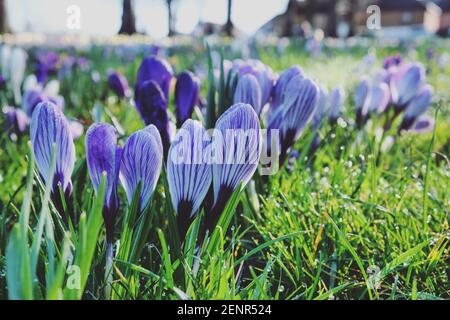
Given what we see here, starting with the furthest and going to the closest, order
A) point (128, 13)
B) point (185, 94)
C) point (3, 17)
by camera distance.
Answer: point (3, 17) < point (128, 13) < point (185, 94)

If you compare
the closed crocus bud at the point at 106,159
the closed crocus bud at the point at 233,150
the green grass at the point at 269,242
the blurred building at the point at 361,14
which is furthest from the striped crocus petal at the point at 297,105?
the blurred building at the point at 361,14

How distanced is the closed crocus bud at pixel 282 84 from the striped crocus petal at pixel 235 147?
1.41 feet

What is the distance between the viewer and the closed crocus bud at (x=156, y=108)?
1113 mm

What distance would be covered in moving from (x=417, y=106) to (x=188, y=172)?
1.09 m

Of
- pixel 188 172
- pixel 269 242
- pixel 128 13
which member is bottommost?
pixel 269 242

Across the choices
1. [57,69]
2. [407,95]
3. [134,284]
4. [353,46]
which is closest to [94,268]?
[134,284]

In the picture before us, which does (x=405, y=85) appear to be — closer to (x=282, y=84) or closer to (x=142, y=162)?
(x=282, y=84)

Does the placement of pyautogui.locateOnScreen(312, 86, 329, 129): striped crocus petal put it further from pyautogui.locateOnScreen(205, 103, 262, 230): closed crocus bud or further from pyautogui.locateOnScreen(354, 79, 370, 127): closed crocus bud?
pyautogui.locateOnScreen(205, 103, 262, 230): closed crocus bud

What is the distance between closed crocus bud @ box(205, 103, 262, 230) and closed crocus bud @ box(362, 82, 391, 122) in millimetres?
920

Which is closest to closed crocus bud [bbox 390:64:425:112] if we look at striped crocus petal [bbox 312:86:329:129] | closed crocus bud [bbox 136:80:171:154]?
striped crocus petal [bbox 312:86:329:129]

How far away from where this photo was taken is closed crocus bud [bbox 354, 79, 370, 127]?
167 centimetres

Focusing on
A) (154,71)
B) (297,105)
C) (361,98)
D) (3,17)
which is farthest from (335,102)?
(3,17)

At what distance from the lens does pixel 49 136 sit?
82 cm

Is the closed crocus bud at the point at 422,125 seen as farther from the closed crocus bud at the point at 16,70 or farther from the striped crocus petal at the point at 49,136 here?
the closed crocus bud at the point at 16,70
